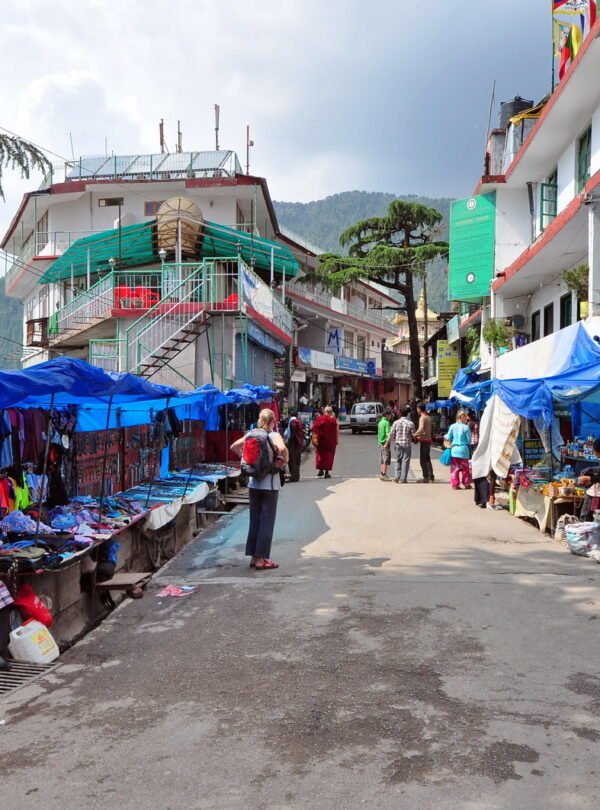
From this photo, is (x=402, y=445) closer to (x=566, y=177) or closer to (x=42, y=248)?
(x=566, y=177)

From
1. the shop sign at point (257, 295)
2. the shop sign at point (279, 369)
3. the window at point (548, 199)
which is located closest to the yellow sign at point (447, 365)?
the shop sign at point (279, 369)

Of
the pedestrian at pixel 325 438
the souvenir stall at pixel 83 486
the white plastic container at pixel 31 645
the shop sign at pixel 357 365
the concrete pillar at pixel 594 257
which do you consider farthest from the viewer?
the shop sign at pixel 357 365

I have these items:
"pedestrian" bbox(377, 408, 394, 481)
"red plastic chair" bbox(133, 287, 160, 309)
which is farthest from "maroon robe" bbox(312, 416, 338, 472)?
"red plastic chair" bbox(133, 287, 160, 309)

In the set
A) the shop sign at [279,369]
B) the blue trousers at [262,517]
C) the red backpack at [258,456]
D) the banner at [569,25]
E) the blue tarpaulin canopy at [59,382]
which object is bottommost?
the blue trousers at [262,517]

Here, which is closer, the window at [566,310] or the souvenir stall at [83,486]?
the souvenir stall at [83,486]

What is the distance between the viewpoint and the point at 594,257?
12.3 metres

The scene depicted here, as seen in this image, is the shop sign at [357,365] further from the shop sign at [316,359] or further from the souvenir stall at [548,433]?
the souvenir stall at [548,433]

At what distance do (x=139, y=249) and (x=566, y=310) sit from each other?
48.2 ft

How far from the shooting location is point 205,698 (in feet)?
15.0

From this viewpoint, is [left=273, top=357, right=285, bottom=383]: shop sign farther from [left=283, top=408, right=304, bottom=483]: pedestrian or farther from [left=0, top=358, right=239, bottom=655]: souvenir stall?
[left=0, top=358, right=239, bottom=655]: souvenir stall

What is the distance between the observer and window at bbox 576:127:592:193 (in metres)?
15.2

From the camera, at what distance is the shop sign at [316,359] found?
42.5 meters

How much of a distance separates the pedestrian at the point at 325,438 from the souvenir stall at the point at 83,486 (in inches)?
205

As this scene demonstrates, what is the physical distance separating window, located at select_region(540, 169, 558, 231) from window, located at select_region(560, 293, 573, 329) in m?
2.63
